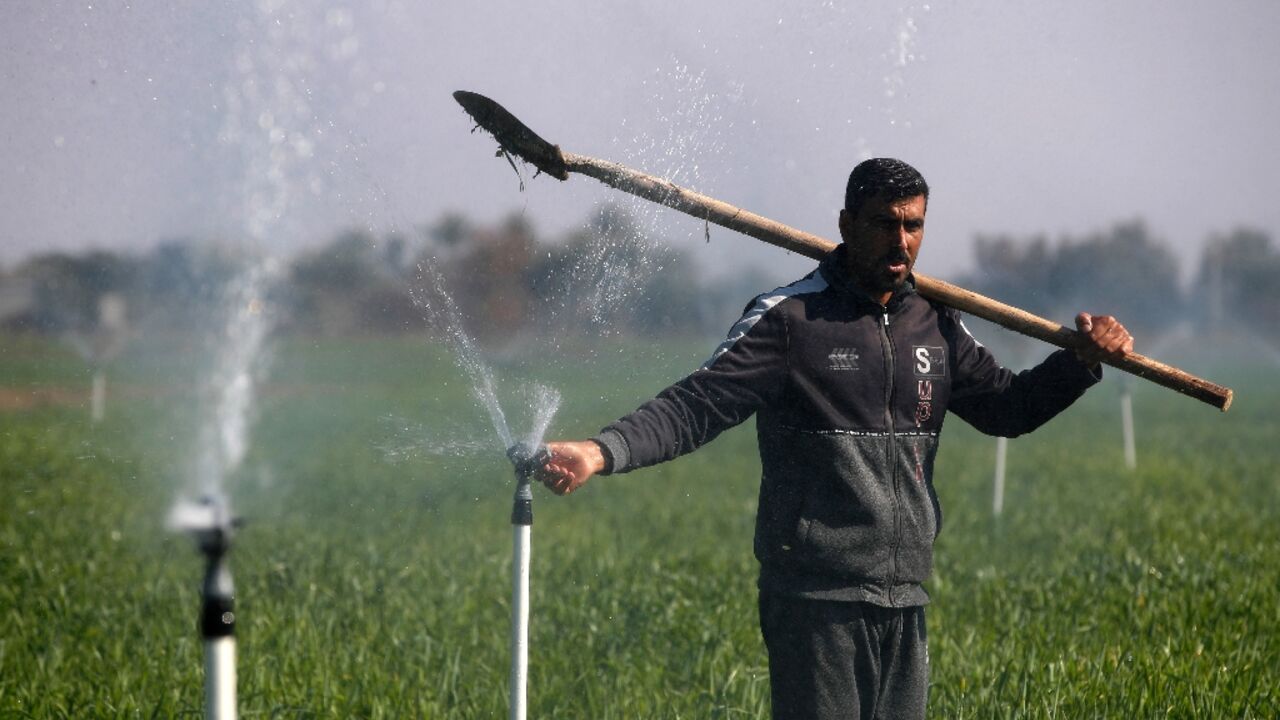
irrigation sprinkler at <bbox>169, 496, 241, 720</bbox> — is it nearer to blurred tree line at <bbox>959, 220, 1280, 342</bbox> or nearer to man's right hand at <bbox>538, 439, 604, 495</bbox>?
man's right hand at <bbox>538, 439, 604, 495</bbox>

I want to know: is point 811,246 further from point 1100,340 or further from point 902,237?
point 1100,340

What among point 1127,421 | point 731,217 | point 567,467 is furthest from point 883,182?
point 1127,421

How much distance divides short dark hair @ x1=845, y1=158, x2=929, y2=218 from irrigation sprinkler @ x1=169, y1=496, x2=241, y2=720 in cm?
193

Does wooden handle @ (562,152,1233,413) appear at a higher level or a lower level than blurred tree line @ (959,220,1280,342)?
lower

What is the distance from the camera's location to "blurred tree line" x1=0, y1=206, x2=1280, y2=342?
418cm

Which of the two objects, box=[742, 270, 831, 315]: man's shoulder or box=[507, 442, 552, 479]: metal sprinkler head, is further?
box=[742, 270, 831, 315]: man's shoulder

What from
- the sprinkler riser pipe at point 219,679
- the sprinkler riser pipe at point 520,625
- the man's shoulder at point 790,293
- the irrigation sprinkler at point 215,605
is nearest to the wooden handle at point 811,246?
the man's shoulder at point 790,293

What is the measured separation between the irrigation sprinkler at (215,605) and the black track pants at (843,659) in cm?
166

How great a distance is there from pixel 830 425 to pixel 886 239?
51 cm

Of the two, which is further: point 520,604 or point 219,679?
point 520,604

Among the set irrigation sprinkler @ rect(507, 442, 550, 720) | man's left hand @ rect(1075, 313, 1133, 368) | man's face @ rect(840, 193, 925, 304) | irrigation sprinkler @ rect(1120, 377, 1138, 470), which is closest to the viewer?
irrigation sprinkler @ rect(507, 442, 550, 720)

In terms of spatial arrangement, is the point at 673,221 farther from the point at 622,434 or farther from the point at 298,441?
the point at 298,441

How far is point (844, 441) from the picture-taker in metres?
3.38

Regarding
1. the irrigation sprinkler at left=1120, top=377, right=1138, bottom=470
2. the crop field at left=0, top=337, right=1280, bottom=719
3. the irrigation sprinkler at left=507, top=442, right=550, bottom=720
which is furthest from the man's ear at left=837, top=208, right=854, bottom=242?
the irrigation sprinkler at left=1120, top=377, right=1138, bottom=470
